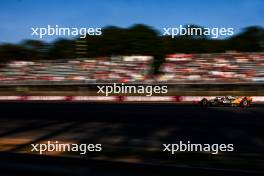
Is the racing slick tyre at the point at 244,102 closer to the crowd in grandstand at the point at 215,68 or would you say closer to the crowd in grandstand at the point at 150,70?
the crowd in grandstand at the point at 215,68

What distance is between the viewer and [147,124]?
15.0m

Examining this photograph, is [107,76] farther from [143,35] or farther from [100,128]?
[100,128]

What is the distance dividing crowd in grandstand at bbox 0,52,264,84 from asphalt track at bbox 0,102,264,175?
958 inches

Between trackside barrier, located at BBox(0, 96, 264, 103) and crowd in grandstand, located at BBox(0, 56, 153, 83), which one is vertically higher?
crowd in grandstand, located at BBox(0, 56, 153, 83)

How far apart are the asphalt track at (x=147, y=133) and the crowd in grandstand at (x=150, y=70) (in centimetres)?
2434

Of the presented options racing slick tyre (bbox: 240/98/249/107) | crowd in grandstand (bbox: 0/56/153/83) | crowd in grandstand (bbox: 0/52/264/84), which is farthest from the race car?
crowd in grandstand (bbox: 0/56/153/83)

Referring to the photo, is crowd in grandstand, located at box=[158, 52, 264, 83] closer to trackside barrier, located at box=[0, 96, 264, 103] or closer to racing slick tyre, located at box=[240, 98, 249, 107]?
trackside barrier, located at box=[0, 96, 264, 103]

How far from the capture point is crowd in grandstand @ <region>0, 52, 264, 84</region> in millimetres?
41750

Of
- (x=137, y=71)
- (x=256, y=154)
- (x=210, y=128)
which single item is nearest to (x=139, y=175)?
(x=256, y=154)

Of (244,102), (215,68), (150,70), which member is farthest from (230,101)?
(150,70)

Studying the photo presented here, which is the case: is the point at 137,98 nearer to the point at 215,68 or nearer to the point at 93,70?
the point at 215,68

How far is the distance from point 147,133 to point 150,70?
33.7 m

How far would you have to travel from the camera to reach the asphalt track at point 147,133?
9.12 meters

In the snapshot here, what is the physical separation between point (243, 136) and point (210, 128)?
1.64 metres
